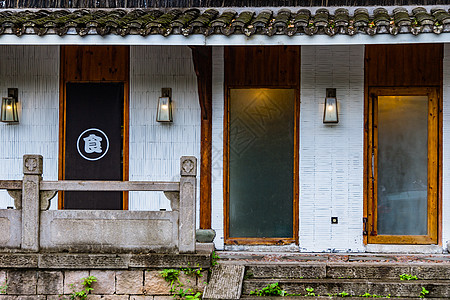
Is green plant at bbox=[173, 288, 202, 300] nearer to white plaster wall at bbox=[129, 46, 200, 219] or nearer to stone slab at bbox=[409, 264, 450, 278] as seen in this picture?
white plaster wall at bbox=[129, 46, 200, 219]

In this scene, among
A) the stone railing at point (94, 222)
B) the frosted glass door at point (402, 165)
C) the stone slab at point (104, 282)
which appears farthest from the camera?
the frosted glass door at point (402, 165)

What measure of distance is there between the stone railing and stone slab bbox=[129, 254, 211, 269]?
0.10 metres

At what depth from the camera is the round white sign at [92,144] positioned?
10.7m

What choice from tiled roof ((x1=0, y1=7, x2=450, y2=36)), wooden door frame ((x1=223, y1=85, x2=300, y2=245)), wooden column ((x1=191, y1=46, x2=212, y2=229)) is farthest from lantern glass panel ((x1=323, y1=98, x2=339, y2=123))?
wooden column ((x1=191, y1=46, x2=212, y2=229))

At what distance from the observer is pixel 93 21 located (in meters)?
9.12

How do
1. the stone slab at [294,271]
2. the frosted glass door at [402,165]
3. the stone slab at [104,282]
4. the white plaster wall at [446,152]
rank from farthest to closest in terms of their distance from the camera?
the frosted glass door at [402,165], the white plaster wall at [446,152], the stone slab at [294,271], the stone slab at [104,282]

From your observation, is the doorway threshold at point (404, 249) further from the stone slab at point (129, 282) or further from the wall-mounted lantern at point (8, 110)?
the wall-mounted lantern at point (8, 110)

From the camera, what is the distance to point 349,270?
344 inches

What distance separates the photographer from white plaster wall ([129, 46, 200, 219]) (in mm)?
10641

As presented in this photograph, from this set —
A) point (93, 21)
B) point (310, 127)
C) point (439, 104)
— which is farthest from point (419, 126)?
point (93, 21)

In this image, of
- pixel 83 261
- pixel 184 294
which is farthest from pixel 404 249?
pixel 83 261

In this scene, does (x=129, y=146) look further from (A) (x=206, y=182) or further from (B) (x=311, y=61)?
(B) (x=311, y=61)

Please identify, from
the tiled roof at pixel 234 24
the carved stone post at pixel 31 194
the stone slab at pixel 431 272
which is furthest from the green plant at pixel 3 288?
the stone slab at pixel 431 272

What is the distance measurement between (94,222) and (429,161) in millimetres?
5587
